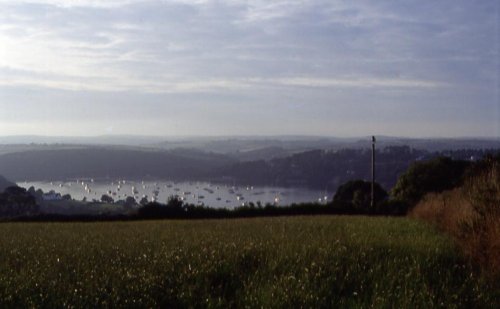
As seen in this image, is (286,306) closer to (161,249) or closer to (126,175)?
(161,249)

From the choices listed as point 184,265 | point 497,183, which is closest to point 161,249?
point 184,265

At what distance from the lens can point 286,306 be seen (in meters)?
A: 6.84

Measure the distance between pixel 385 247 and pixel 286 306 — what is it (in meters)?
4.10

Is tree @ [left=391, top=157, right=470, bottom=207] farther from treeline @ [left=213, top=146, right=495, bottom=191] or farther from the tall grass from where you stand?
the tall grass

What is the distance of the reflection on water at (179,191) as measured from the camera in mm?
68375

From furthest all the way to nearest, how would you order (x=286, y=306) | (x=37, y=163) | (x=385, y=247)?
(x=37, y=163), (x=385, y=247), (x=286, y=306)

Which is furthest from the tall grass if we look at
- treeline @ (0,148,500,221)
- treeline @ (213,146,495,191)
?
treeline @ (213,146,495,191)

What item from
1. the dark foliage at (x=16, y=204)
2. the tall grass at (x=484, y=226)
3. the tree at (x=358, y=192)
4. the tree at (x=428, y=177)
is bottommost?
the dark foliage at (x=16, y=204)

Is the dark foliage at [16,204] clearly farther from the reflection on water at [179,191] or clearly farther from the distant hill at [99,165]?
the distant hill at [99,165]

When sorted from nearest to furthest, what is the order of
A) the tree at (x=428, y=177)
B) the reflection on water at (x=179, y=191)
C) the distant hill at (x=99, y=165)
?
1. the tree at (x=428, y=177)
2. the reflection on water at (x=179, y=191)
3. the distant hill at (x=99, y=165)

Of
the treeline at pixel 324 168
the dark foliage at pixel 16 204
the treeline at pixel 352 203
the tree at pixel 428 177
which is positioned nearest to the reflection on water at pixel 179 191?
the treeline at pixel 324 168

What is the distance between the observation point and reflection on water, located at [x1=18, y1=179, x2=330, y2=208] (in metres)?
68.4

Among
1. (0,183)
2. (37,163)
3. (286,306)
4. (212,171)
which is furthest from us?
(37,163)

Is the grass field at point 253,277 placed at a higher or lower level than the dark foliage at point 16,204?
higher
